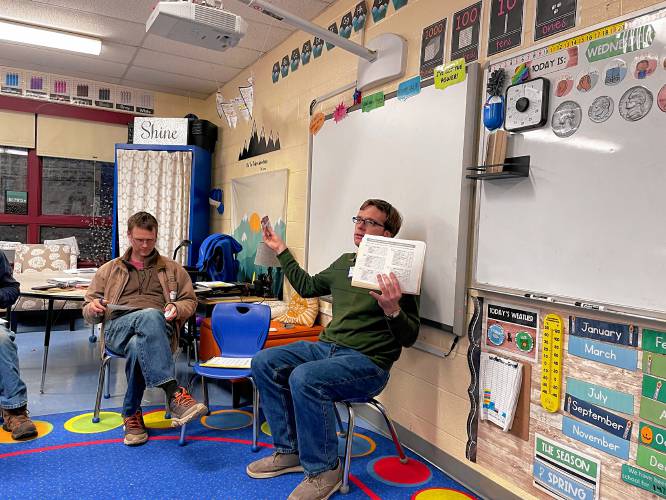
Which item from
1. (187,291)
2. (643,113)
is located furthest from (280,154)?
(643,113)

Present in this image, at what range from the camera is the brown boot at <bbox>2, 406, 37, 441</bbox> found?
8.36 feet

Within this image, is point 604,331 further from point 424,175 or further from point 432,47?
point 432,47

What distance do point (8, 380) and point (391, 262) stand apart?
6.74 feet

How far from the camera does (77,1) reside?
3.62m

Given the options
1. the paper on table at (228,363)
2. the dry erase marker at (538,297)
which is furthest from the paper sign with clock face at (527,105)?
the paper on table at (228,363)

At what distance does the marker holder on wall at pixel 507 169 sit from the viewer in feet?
6.61

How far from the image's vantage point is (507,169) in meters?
2.09

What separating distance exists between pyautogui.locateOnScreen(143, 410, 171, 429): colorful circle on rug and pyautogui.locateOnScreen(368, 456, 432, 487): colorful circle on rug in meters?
1.17

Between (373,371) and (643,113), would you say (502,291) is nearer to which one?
(373,371)

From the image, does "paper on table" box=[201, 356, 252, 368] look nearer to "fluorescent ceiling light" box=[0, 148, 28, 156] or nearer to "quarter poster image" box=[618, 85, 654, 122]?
"quarter poster image" box=[618, 85, 654, 122]

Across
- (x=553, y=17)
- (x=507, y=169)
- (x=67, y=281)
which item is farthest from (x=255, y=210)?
(x=553, y=17)

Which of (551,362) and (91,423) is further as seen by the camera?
(91,423)

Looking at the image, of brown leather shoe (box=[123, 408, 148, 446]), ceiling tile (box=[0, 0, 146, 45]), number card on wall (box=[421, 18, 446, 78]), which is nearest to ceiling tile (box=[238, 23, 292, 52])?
ceiling tile (box=[0, 0, 146, 45])

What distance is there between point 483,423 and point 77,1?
12.4ft
